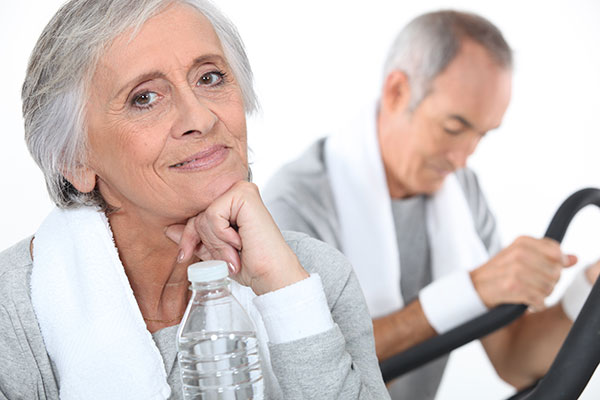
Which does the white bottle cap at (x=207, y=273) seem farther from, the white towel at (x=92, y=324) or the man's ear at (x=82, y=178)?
the man's ear at (x=82, y=178)

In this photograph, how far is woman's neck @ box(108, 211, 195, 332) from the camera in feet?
4.20

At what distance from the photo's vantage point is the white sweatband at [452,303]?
1761mm

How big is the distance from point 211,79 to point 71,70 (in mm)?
223

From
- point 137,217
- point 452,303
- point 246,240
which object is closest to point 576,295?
point 452,303

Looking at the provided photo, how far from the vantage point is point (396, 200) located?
2.25 m

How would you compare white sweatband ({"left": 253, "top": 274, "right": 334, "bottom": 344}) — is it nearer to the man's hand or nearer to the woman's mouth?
the woman's mouth

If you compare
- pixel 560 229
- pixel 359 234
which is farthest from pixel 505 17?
pixel 560 229

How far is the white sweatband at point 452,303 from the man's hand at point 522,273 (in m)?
0.02

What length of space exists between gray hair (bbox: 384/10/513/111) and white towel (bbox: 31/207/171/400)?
1208 mm

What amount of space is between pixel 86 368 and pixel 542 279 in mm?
1106

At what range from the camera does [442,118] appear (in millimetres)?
2072

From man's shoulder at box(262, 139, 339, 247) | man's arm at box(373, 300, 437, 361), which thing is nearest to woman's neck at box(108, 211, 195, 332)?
man's shoulder at box(262, 139, 339, 247)

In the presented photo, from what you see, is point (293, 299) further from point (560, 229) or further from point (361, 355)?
point (560, 229)

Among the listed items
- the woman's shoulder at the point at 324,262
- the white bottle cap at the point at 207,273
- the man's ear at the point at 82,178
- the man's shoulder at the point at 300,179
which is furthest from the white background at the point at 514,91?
the white bottle cap at the point at 207,273
